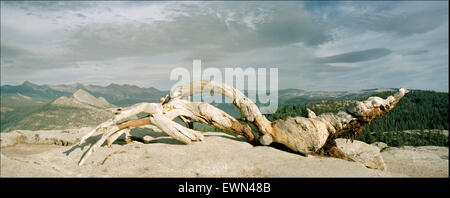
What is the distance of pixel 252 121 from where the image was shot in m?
13.1

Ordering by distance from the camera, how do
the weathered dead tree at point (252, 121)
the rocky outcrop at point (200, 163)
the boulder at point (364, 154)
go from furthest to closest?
the boulder at point (364, 154), the weathered dead tree at point (252, 121), the rocky outcrop at point (200, 163)

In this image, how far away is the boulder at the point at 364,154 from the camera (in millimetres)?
12879

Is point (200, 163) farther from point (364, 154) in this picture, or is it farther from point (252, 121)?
point (364, 154)

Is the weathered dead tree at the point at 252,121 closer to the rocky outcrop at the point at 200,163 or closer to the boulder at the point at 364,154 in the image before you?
the rocky outcrop at the point at 200,163

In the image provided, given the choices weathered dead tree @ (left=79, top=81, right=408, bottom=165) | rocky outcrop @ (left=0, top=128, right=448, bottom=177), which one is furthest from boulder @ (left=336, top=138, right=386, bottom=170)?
weathered dead tree @ (left=79, top=81, right=408, bottom=165)

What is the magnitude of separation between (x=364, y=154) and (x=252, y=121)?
682 cm

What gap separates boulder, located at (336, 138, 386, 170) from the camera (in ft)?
42.3

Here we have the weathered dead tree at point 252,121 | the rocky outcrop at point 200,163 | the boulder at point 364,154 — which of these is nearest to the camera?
the rocky outcrop at point 200,163

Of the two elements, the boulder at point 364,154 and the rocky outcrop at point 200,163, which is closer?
the rocky outcrop at point 200,163

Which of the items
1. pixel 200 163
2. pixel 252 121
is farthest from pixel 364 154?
pixel 200 163

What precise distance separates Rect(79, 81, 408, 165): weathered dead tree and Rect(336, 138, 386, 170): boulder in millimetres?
1283

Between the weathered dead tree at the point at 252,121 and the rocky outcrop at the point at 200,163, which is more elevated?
the weathered dead tree at the point at 252,121

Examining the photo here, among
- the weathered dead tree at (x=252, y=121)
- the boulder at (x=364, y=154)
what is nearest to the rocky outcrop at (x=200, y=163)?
the weathered dead tree at (x=252, y=121)

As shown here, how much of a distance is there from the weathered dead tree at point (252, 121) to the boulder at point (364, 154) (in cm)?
128
